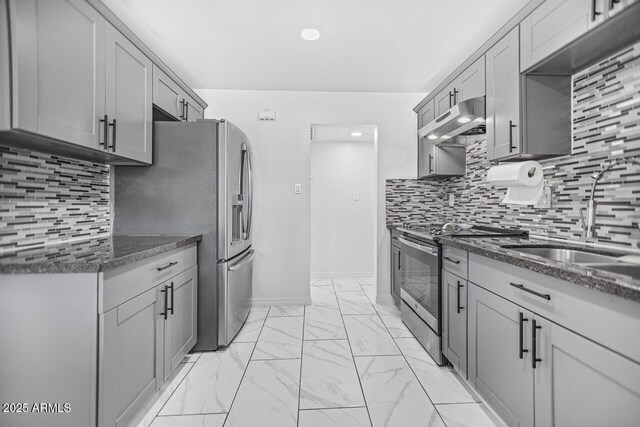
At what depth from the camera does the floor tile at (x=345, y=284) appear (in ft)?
13.7

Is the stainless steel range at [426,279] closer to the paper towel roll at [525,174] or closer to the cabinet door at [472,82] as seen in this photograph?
the paper towel roll at [525,174]

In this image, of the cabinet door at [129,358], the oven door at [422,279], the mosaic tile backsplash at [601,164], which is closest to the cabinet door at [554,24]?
the mosaic tile backsplash at [601,164]

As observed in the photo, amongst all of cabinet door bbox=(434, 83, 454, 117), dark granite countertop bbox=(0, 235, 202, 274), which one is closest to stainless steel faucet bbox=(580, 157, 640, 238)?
cabinet door bbox=(434, 83, 454, 117)

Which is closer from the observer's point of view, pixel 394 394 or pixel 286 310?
pixel 394 394

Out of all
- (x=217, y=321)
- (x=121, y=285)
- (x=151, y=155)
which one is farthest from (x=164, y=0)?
(x=217, y=321)

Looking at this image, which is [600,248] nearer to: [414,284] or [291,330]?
[414,284]

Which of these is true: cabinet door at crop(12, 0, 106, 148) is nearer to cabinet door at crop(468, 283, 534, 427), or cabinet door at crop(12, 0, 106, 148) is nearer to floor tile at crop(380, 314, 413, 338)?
cabinet door at crop(468, 283, 534, 427)

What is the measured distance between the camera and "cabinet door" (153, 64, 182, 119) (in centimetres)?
228

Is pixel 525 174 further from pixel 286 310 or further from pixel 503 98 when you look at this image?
pixel 286 310

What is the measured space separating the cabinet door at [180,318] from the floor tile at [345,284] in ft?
7.34

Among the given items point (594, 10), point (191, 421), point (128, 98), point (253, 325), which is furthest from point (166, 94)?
point (594, 10)

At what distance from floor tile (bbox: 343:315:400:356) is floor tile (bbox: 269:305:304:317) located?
1.66 ft

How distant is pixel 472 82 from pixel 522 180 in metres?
0.91

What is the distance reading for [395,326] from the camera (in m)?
2.84
